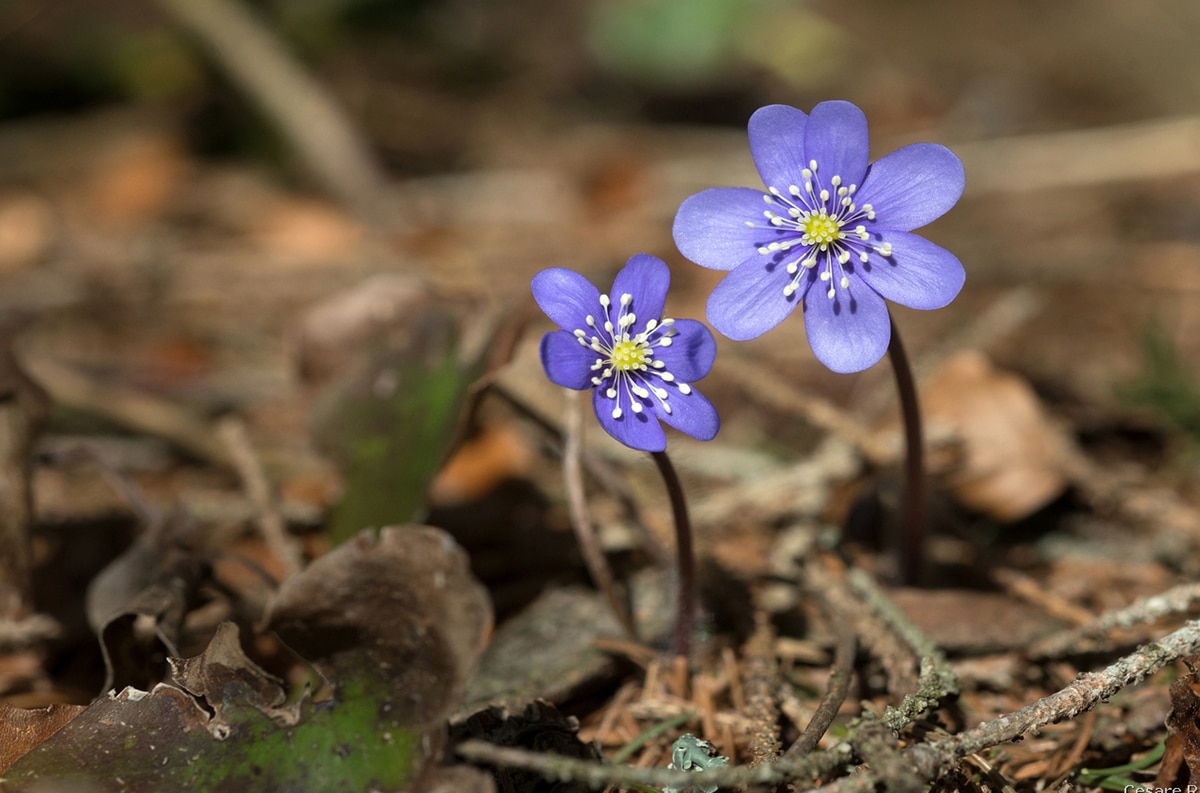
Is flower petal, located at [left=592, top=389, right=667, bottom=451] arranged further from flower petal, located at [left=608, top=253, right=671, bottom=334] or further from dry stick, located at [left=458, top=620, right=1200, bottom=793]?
dry stick, located at [left=458, top=620, right=1200, bottom=793]

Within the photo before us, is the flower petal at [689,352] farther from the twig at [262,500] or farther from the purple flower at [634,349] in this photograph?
the twig at [262,500]

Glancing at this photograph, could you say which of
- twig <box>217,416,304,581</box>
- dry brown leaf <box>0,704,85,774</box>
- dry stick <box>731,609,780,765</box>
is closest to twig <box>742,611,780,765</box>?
dry stick <box>731,609,780,765</box>

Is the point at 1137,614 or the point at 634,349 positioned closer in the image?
the point at 634,349

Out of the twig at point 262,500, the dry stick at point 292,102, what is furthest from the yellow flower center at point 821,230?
the dry stick at point 292,102

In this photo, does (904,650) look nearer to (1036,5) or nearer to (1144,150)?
(1144,150)

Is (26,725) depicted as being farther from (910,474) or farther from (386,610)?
(910,474)

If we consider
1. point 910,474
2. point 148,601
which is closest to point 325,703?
point 148,601
